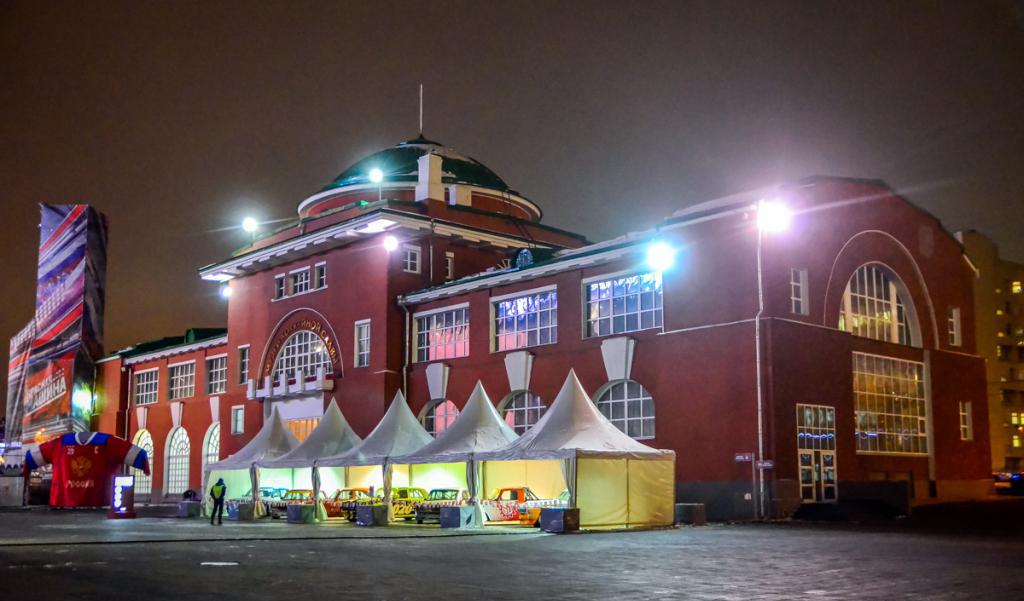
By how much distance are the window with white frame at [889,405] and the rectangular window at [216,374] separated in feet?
112

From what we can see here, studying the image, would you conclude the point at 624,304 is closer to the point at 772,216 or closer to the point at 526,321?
the point at 526,321

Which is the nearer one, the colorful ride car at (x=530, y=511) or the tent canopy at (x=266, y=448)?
the colorful ride car at (x=530, y=511)

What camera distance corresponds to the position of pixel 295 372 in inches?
1927

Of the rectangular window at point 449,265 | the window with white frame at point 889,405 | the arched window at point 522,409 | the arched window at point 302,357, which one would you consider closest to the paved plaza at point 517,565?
the window with white frame at point 889,405

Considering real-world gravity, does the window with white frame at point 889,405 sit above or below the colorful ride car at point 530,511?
above

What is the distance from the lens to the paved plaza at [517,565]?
1358 cm

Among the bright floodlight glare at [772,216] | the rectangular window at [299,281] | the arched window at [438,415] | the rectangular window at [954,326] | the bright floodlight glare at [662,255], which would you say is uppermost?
the rectangular window at [299,281]

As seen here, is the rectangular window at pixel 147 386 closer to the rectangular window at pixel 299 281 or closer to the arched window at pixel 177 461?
the arched window at pixel 177 461

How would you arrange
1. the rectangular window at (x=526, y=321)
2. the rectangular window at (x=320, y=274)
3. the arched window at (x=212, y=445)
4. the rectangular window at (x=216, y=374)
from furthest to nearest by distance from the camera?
the rectangular window at (x=216, y=374) → the arched window at (x=212, y=445) → the rectangular window at (x=320, y=274) → the rectangular window at (x=526, y=321)

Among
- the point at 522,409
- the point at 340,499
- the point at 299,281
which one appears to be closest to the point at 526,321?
the point at 522,409

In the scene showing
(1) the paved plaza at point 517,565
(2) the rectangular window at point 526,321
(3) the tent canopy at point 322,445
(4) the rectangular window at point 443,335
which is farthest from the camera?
(4) the rectangular window at point 443,335

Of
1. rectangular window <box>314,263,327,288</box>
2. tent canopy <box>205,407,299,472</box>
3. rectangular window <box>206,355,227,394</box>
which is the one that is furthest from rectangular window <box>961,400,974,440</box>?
rectangular window <box>206,355,227,394</box>

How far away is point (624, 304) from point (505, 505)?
29.6 ft

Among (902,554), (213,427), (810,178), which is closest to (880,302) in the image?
(810,178)
